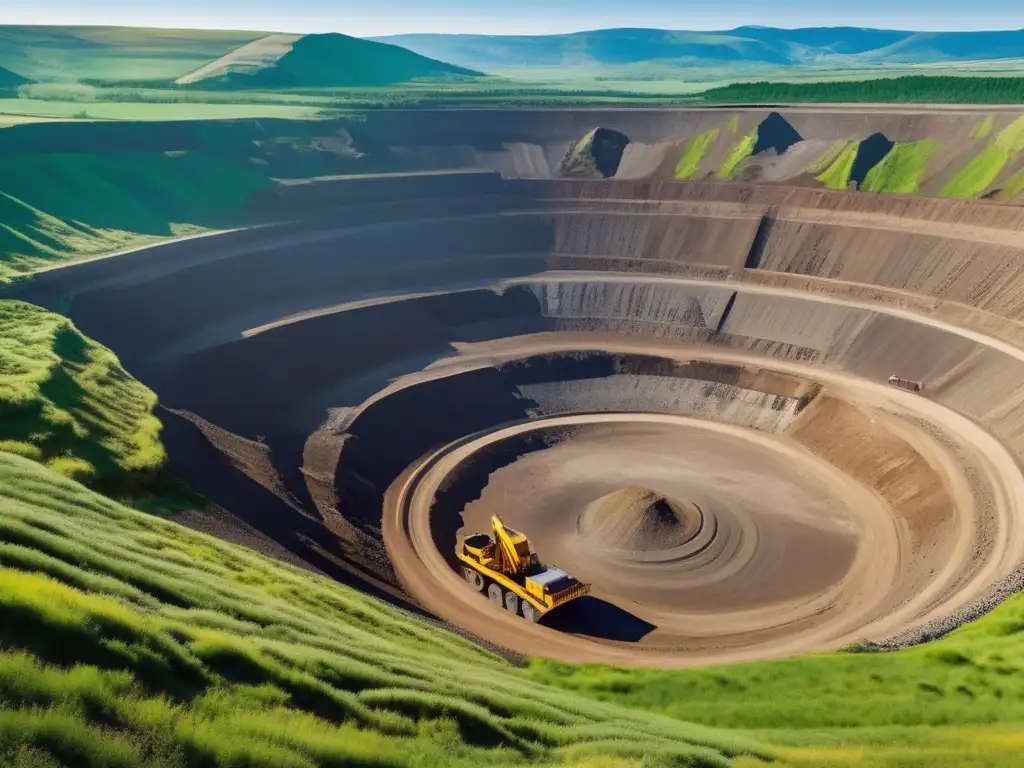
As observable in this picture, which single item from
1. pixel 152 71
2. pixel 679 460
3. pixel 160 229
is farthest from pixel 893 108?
pixel 152 71

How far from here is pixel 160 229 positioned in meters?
75.3

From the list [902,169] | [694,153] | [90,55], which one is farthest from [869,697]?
[90,55]

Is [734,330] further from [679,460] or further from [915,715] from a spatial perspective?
[915,715]

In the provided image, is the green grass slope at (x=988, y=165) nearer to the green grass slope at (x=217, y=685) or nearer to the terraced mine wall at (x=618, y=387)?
the terraced mine wall at (x=618, y=387)

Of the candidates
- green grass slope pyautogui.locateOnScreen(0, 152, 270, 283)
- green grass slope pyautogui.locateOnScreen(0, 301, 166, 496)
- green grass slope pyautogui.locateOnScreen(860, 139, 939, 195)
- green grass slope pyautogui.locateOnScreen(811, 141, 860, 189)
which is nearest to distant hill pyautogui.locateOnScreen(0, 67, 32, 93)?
green grass slope pyautogui.locateOnScreen(0, 152, 270, 283)

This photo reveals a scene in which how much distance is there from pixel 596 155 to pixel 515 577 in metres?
78.3

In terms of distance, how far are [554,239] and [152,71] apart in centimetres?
13942

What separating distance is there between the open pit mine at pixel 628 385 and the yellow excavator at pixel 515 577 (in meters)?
0.77

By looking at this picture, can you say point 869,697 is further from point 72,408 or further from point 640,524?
point 72,408

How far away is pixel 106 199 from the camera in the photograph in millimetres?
76500

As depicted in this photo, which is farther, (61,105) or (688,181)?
(61,105)

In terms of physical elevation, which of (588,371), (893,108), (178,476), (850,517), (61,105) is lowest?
(178,476)

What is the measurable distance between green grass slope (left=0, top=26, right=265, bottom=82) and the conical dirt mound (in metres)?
167

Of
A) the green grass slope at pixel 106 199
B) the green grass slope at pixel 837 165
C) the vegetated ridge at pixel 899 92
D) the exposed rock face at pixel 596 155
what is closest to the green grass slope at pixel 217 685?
the green grass slope at pixel 106 199
